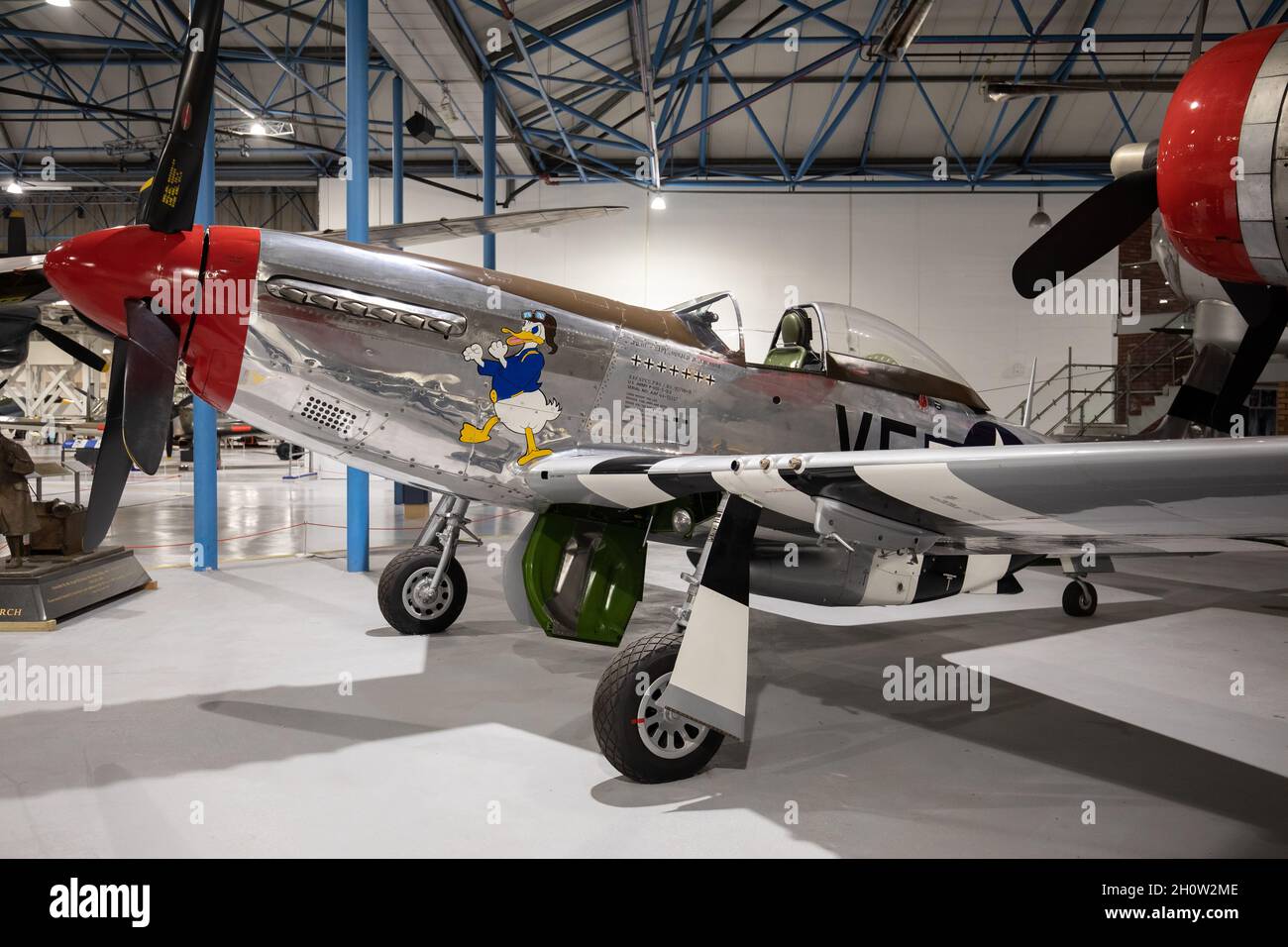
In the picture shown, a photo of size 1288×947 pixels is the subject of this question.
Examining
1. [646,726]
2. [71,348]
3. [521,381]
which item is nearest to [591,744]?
[646,726]

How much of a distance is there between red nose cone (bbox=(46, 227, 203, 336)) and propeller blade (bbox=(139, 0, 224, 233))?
11 cm

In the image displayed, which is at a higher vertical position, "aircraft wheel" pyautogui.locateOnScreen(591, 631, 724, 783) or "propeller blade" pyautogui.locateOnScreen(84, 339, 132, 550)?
"propeller blade" pyautogui.locateOnScreen(84, 339, 132, 550)

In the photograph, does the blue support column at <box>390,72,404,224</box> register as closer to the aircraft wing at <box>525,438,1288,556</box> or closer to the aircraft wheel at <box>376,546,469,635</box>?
the aircraft wheel at <box>376,546,469,635</box>

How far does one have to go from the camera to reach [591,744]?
10.5ft

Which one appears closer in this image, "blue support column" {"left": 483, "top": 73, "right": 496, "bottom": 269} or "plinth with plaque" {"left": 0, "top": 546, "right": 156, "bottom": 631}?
"plinth with plaque" {"left": 0, "top": 546, "right": 156, "bottom": 631}

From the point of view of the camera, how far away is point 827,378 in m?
4.13

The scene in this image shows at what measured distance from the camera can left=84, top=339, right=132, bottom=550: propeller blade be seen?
10.5 ft

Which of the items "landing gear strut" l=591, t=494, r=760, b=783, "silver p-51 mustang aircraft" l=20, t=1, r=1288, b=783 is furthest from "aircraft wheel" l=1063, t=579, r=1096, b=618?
"landing gear strut" l=591, t=494, r=760, b=783

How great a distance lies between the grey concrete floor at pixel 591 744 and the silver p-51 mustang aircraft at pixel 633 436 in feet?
1.42

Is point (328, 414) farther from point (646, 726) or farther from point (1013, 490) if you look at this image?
point (1013, 490)

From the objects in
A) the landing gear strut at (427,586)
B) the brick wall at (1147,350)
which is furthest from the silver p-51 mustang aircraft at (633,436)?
the brick wall at (1147,350)

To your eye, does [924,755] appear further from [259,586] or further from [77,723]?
→ [259,586]
